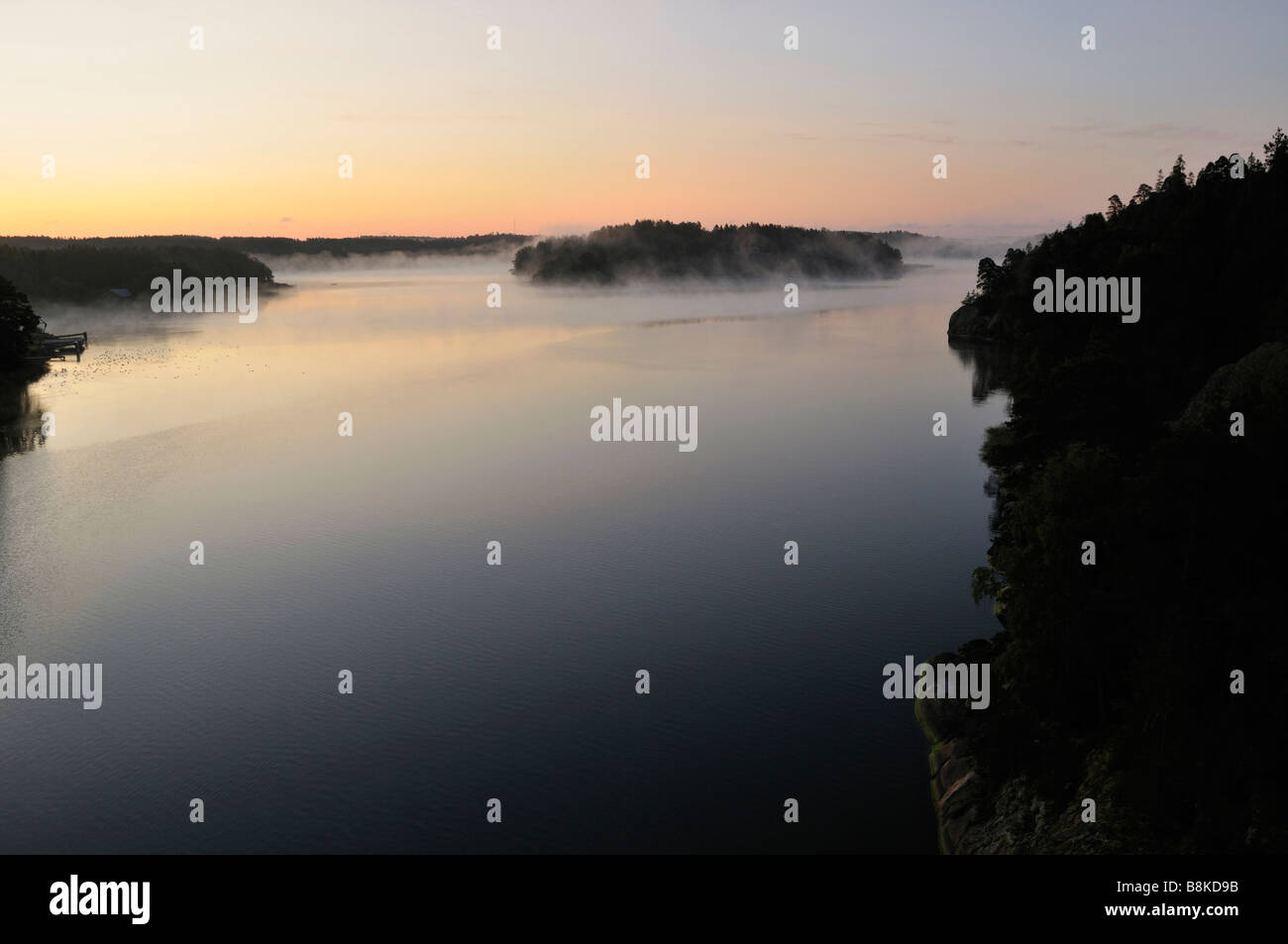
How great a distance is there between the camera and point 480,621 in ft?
109

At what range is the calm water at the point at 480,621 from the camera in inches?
893

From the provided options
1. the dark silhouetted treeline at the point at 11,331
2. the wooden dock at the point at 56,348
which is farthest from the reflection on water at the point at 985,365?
the wooden dock at the point at 56,348

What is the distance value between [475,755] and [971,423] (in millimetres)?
49024

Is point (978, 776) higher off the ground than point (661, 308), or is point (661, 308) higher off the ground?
point (661, 308)

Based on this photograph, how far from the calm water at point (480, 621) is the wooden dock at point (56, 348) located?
35.7 metres

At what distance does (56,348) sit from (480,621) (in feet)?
313

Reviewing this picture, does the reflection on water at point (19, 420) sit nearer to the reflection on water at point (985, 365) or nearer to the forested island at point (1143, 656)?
the forested island at point (1143, 656)

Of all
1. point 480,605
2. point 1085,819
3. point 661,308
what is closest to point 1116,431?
point 1085,819

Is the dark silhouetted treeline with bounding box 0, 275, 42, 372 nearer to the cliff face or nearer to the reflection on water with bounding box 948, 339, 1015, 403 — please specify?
the reflection on water with bounding box 948, 339, 1015, 403

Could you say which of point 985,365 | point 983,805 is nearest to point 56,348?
point 985,365

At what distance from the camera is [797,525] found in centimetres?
4262

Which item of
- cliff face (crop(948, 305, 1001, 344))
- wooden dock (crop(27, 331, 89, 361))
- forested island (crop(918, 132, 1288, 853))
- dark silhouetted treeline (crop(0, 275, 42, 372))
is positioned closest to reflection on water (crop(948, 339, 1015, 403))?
cliff face (crop(948, 305, 1001, 344))

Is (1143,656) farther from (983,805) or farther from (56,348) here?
(56,348)
